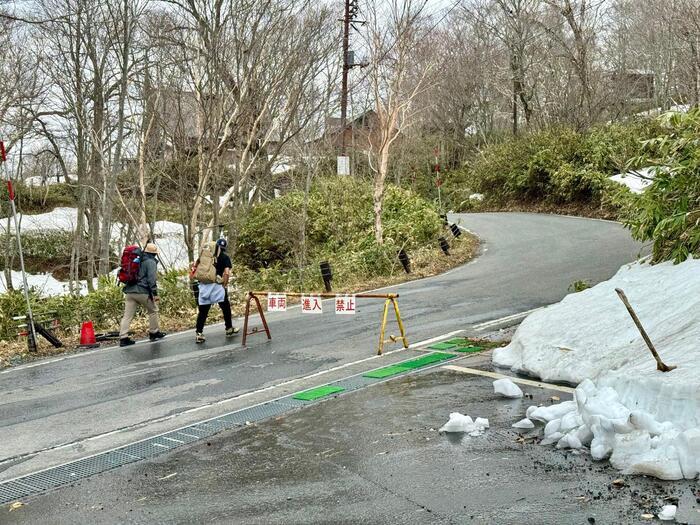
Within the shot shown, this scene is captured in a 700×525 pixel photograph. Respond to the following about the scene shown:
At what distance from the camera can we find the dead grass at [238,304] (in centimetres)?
1235

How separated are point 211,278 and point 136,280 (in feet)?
4.95

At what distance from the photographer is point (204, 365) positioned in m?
10.2

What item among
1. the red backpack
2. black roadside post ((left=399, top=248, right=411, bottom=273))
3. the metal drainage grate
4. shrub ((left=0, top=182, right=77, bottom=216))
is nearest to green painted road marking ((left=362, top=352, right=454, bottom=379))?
the metal drainage grate

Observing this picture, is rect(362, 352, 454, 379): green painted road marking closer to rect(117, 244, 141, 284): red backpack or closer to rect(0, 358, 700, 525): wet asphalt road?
rect(0, 358, 700, 525): wet asphalt road

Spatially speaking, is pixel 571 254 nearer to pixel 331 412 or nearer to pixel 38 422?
pixel 331 412

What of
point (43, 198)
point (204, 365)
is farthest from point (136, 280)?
point (43, 198)

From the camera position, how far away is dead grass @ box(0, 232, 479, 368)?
12.3 metres

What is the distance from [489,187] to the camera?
131 feet

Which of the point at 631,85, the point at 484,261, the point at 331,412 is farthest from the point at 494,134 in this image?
the point at 331,412

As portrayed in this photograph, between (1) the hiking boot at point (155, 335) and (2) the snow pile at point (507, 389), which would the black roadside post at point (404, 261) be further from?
(2) the snow pile at point (507, 389)

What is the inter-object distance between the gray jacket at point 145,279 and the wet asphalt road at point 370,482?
619cm

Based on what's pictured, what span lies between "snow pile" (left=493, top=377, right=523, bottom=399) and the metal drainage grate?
1775mm

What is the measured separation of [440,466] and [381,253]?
49.9 feet

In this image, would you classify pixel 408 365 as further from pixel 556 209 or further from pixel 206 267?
pixel 556 209
